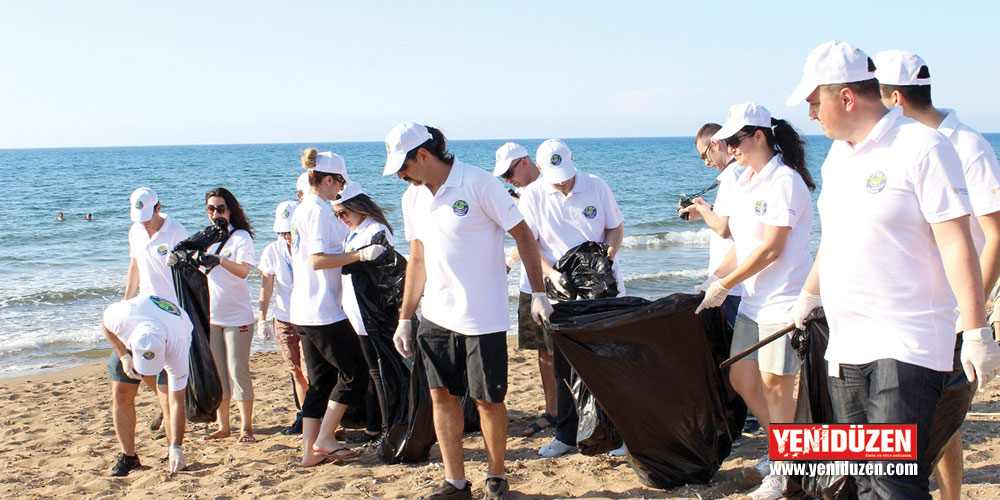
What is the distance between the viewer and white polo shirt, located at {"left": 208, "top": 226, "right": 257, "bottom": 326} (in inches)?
204

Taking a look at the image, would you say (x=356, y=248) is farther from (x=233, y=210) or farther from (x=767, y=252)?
(x=767, y=252)

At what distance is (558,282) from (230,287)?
2.11 metres

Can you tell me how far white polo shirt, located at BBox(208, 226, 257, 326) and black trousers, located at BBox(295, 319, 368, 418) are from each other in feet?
2.38

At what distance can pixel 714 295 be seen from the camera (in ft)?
11.7

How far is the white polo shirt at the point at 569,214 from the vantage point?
4742mm

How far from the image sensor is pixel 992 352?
89.8 inches

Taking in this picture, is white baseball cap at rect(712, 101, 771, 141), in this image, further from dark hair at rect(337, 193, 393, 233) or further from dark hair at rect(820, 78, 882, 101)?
dark hair at rect(337, 193, 393, 233)

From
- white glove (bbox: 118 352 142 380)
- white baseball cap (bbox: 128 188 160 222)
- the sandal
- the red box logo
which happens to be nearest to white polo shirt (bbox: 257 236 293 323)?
white baseball cap (bbox: 128 188 160 222)

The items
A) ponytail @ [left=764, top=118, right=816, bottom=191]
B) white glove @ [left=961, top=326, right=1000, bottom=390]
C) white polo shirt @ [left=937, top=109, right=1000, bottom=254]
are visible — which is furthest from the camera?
ponytail @ [left=764, top=118, right=816, bottom=191]

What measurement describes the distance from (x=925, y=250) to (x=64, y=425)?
5608mm

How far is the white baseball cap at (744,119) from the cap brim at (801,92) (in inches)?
33.7

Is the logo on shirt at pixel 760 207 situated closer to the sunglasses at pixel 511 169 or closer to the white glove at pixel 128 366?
the sunglasses at pixel 511 169

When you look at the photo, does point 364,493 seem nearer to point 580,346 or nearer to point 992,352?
point 580,346

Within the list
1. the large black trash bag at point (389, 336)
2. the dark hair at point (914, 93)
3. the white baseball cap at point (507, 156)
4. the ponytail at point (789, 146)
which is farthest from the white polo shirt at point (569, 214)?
the dark hair at point (914, 93)
